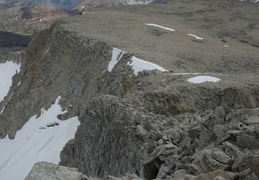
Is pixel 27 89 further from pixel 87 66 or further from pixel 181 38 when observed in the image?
pixel 181 38

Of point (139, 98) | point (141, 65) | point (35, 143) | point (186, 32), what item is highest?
point (139, 98)

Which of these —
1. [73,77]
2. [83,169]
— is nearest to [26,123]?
[73,77]

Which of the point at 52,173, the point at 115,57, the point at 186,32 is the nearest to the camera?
the point at 52,173

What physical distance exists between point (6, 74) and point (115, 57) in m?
37.6

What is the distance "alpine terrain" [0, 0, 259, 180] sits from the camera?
9977 millimetres

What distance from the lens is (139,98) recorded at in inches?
725

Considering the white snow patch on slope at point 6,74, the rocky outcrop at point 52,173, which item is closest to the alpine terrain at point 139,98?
the rocky outcrop at point 52,173

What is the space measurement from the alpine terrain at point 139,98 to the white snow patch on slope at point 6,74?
0.35m

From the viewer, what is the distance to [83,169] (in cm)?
1947

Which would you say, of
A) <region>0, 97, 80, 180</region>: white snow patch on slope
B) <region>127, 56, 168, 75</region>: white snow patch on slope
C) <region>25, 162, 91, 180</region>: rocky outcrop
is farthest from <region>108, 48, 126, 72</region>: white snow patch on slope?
<region>25, 162, 91, 180</region>: rocky outcrop

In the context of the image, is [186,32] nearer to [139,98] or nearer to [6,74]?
[139,98]

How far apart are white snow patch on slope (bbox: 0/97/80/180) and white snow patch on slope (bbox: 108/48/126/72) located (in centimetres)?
598

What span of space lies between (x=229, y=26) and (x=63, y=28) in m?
24.8

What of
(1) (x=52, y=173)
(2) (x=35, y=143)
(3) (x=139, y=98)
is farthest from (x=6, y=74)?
(1) (x=52, y=173)
